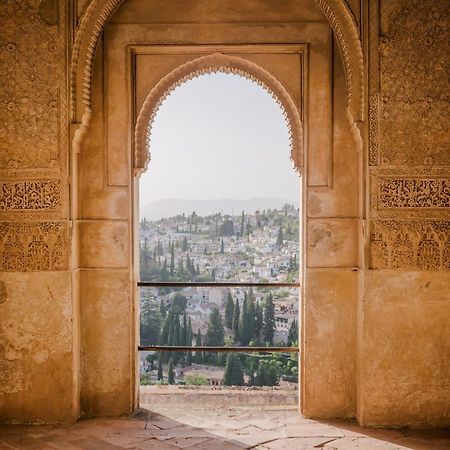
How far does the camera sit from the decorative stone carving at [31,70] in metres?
4.40

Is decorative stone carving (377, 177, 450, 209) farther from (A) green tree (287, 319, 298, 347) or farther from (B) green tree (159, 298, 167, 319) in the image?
(B) green tree (159, 298, 167, 319)

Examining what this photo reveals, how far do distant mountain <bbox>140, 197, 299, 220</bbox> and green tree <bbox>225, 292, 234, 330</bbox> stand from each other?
1.00m

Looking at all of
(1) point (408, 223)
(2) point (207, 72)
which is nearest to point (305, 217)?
(1) point (408, 223)

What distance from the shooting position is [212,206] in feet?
19.1

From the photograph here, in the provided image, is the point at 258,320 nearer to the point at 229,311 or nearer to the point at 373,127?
the point at 229,311

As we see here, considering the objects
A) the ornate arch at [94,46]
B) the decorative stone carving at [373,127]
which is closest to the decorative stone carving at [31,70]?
the ornate arch at [94,46]

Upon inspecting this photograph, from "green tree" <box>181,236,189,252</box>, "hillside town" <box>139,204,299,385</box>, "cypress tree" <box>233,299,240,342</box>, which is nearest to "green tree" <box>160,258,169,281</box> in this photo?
"hillside town" <box>139,204,299,385</box>

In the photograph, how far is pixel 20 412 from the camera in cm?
444

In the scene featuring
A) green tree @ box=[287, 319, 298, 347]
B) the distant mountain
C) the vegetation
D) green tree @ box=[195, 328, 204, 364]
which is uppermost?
the distant mountain

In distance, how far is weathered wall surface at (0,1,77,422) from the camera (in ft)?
14.4

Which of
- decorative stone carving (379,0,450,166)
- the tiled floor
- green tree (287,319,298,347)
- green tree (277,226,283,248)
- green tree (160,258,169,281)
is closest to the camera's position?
the tiled floor

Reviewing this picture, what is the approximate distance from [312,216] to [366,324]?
992mm

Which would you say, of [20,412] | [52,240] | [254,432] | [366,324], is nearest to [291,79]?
[366,324]

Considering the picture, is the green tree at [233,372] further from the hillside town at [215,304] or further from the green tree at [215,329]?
the green tree at [215,329]
